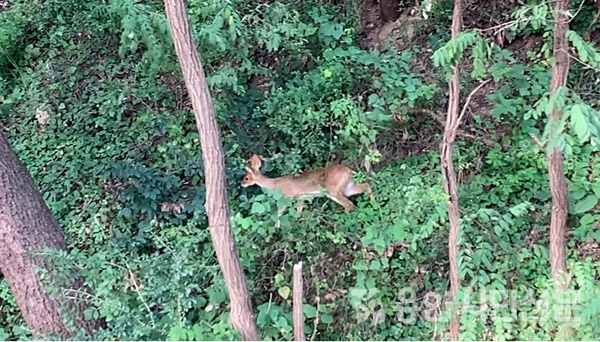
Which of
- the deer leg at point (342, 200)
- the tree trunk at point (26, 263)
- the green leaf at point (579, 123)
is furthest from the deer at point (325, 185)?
the green leaf at point (579, 123)

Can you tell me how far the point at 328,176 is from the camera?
4844 millimetres

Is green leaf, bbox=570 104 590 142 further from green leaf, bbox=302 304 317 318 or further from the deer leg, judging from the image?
the deer leg

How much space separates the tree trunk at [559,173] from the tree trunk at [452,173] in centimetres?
51

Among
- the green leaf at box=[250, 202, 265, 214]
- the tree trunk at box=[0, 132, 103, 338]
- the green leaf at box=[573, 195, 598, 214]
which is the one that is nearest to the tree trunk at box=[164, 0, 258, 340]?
the green leaf at box=[250, 202, 265, 214]

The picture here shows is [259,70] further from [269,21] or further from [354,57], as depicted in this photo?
[354,57]

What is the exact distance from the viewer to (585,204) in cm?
417

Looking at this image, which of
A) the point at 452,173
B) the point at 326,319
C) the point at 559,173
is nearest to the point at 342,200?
the point at 326,319

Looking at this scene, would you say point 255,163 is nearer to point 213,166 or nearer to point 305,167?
point 305,167

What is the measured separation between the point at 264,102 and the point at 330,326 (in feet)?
6.87

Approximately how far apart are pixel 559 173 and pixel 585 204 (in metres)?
0.63

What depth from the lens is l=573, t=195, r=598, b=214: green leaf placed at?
4.14 m

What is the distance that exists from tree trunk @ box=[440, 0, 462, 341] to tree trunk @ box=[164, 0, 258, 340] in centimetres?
118

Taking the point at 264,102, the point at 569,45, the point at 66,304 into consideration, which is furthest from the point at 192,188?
the point at 569,45

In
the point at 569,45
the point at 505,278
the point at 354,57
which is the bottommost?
the point at 505,278
